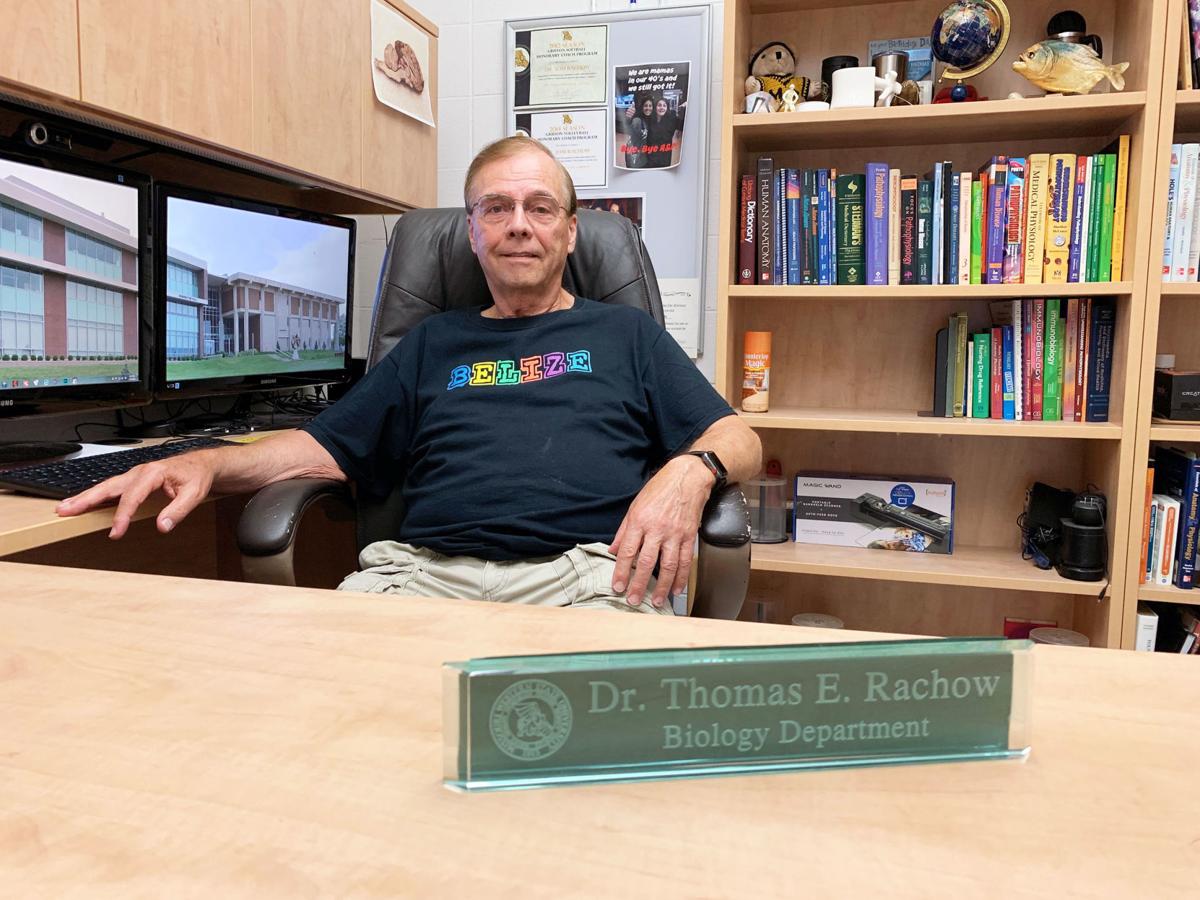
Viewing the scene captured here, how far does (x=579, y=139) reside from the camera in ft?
7.70

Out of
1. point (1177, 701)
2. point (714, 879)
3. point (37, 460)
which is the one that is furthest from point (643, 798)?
point (37, 460)

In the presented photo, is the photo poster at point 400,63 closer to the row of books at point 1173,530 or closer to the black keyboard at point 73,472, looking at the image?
the black keyboard at point 73,472

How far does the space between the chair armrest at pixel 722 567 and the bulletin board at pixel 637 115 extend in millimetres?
1224

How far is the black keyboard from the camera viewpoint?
3.92 ft

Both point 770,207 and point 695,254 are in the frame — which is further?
point 695,254

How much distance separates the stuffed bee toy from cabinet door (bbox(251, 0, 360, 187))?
90cm

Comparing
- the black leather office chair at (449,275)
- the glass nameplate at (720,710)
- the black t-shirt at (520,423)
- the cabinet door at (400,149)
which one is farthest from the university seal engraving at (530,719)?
the cabinet door at (400,149)

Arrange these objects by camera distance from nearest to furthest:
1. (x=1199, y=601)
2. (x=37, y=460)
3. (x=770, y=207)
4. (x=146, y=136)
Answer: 1. (x=37, y=460)
2. (x=146, y=136)
3. (x=1199, y=601)
4. (x=770, y=207)

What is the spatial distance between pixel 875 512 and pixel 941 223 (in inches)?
26.6

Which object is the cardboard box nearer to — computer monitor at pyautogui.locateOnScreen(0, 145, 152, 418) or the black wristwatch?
the black wristwatch

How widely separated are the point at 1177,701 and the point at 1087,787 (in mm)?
157

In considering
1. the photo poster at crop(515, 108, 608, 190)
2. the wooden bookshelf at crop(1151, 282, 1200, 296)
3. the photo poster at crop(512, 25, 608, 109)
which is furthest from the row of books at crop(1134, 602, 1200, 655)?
the photo poster at crop(512, 25, 608, 109)

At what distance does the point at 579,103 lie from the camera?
2.33 m

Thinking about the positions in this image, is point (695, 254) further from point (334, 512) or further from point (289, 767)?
point (289, 767)
